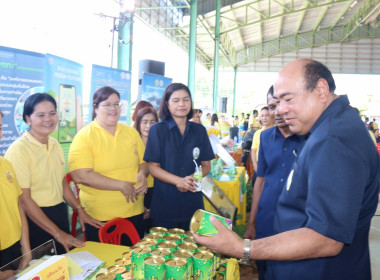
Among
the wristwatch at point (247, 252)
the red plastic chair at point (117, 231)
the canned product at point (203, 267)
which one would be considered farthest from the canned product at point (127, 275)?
the red plastic chair at point (117, 231)

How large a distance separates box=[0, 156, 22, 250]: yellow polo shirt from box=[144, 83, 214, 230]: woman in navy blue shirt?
831mm

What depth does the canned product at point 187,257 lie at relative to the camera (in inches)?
42.1

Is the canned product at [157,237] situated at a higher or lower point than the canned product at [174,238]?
lower

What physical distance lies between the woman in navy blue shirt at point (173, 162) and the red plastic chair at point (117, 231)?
0.22m

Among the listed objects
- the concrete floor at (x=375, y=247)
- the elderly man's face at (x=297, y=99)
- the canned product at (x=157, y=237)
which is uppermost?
the elderly man's face at (x=297, y=99)

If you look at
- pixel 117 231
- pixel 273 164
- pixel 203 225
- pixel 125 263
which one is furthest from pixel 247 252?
pixel 117 231

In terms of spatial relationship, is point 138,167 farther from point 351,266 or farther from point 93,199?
point 351,266

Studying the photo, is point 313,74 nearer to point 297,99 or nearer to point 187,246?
point 297,99

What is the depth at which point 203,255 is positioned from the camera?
112cm

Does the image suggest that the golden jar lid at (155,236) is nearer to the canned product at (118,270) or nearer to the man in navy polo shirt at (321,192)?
the canned product at (118,270)

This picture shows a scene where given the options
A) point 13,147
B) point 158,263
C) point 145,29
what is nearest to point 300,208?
point 158,263

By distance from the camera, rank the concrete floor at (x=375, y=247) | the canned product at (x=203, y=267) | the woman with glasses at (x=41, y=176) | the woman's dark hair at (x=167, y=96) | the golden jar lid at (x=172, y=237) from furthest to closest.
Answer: the concrete floor at (x=375, y=247) < the woman's dark hair at (x=167, y=96) < the woman with glasses at (x=41, y=176) < the golden jar lid at (x=172, y=237) < the canned product at (x=203, y=267)

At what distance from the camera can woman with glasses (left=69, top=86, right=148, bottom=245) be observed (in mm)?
1996

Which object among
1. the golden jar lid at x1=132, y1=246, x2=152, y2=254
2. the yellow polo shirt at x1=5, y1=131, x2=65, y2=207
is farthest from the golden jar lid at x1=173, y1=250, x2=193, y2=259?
the yellow polo shirt at x1=5, y1=131, x2=65, y2=207
